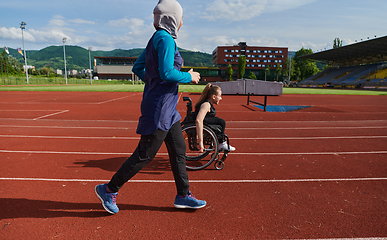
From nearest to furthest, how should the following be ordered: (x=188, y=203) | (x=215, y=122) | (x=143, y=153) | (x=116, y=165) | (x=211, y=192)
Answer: (x=143, y=153)
(x=188, y=203)
(x=211, y=192)
(x=215, y=122)
(x=116, y=165)

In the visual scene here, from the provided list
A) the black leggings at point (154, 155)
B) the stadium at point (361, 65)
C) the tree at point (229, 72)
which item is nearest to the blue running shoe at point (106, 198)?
the black leggings at point (154, 155)

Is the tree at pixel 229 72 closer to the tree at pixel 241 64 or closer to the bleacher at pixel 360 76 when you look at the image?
the tree at pixel 241 64

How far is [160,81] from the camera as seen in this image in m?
2.34

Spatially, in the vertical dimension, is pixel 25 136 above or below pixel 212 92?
below

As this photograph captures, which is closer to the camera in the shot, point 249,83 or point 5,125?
point 5,125

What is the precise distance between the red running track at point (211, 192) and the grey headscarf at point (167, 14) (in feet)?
6.47

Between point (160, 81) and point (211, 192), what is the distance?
5.81ft

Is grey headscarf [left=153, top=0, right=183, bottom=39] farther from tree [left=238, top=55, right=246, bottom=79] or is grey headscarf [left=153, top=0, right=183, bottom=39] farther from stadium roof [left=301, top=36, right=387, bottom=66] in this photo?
tree [left=238, top=55, right=246, bottom=79]

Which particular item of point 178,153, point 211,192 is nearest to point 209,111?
point 211,192

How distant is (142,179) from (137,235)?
1.44 m

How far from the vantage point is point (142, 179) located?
3.79 meters

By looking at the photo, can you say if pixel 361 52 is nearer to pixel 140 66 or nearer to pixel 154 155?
pixel 140 66

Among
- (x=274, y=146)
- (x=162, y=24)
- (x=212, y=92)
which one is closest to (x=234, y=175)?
(x=212, y=92)

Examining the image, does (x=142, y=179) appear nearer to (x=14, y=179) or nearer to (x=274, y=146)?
(x=14, y=179)
